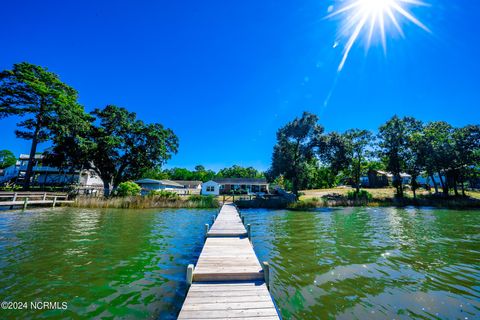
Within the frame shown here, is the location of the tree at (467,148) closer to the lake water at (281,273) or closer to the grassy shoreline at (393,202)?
the grassy shoreline at (393,202)

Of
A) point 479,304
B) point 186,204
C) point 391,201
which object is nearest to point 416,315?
point 479,304

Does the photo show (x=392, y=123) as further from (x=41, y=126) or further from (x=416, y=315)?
(x=41, y=126)

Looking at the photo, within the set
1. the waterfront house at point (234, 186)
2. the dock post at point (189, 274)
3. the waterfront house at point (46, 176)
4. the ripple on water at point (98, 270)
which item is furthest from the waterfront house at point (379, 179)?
the waterfront house at point (46, 176)

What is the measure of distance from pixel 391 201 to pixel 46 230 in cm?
3669

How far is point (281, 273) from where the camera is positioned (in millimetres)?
6602

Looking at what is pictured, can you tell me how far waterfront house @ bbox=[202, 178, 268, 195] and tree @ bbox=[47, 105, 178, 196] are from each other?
20.1 metres

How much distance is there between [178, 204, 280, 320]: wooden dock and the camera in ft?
11.9

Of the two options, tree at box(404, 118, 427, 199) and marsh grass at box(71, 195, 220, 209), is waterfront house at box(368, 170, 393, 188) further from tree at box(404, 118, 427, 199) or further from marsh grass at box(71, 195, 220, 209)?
marsh grass at box(71, 195, 220, 209)

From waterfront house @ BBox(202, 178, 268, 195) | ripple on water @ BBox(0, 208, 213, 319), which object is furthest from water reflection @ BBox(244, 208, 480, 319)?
waterfront house @ BBox(202, 178, 268, 195)

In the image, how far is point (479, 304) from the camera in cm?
475

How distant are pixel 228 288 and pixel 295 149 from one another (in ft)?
92.8

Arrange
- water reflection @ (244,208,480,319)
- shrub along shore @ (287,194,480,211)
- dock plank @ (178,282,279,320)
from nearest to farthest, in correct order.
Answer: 1. dock plank @ (178,282,279,320)
2. water reflection @ (244,208,480,319)
3. shrub along shore @ (287,194,480,211)

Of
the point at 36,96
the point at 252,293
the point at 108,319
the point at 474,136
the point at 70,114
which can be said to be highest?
the point at 36,96

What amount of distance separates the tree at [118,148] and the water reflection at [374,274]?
26.6 meters
